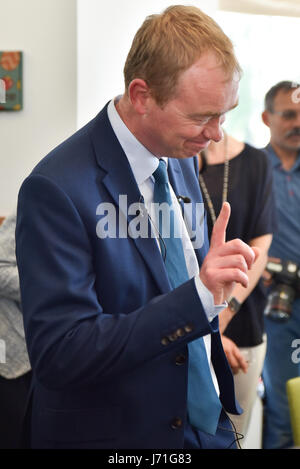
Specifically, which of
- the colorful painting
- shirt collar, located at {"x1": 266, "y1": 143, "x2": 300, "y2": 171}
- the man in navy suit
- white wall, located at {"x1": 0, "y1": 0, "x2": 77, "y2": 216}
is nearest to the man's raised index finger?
the man in navy suit

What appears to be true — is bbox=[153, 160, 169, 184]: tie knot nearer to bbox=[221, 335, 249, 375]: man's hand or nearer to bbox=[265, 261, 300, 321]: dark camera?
bbox=[221, 335, 249, 375]: man's hand

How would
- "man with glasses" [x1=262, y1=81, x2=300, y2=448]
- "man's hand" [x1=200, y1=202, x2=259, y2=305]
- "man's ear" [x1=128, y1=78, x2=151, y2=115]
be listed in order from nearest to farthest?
"man's hand" [x1=200, y1=202, x2=259, y2=305] → "man's ear" [x1=128, y1=78, x2=151, y2=115] → "man with glasses" [x1=262, y1=81, x2=300, y2=448]

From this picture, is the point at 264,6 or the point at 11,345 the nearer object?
the point at 11,345

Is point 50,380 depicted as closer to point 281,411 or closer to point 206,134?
point 206,134

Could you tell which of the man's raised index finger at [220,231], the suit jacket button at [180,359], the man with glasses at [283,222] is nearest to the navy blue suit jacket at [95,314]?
the suit jacket button at [180,359]

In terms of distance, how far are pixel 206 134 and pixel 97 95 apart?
1554mm

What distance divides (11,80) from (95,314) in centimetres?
203

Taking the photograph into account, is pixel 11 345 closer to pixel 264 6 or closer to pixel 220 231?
pixel 220 231

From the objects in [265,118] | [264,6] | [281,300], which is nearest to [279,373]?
[281,300]

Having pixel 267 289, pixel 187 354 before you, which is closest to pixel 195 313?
pixel 187 354

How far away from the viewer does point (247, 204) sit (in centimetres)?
232

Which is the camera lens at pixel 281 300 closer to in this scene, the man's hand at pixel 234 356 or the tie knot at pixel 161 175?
the man's hand at pixel 234 356

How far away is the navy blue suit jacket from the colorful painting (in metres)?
1.73

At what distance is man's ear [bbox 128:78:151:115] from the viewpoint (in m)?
1.28
